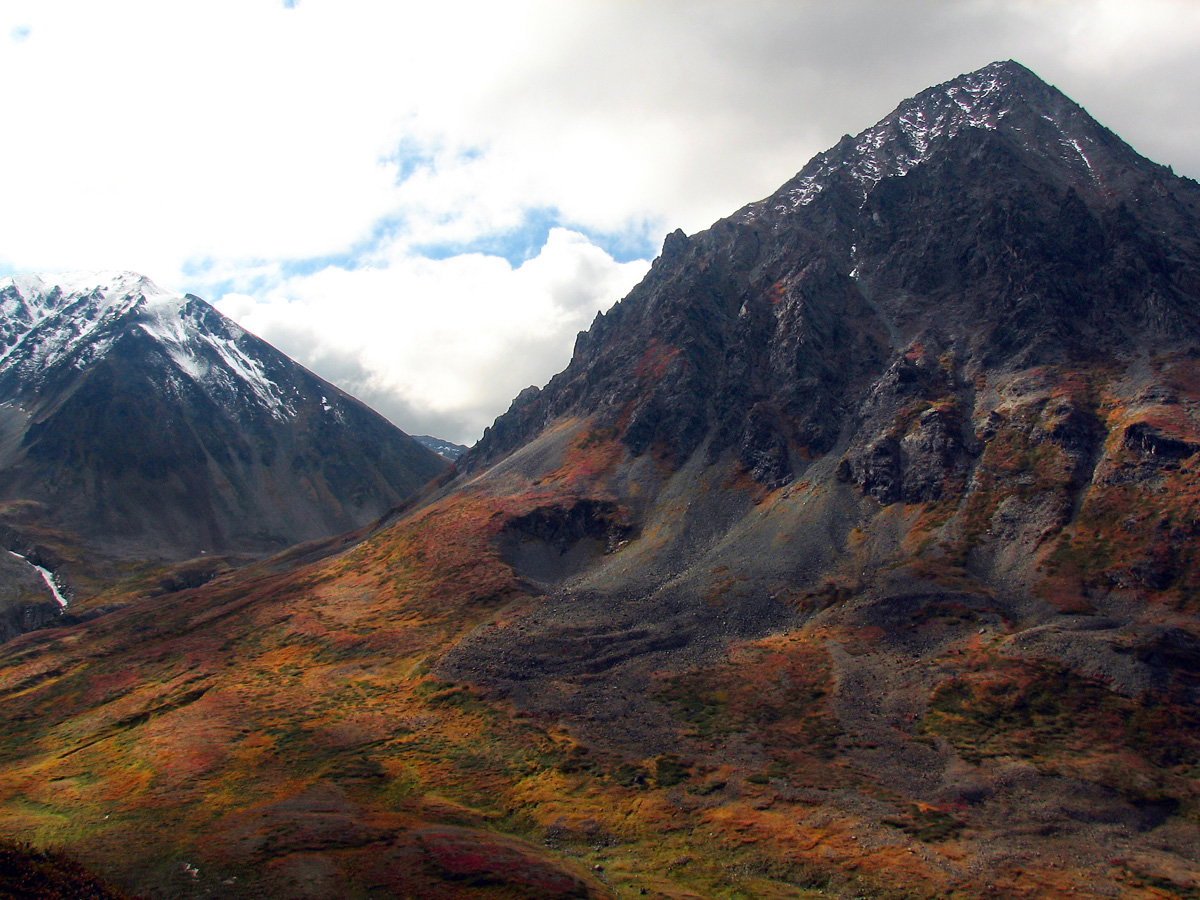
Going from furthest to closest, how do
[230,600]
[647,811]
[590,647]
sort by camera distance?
[230,600] < [590,647] < [647,811]

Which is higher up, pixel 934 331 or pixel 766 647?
pixel 934 331

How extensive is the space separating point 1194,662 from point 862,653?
37.3 metres

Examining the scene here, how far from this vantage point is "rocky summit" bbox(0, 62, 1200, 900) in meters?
55.3

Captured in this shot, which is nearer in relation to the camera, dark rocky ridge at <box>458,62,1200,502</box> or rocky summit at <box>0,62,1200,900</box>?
rocky summit at <box>0,62,1200,900</box>

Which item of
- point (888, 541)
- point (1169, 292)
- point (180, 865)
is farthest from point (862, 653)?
point (1169, 292)

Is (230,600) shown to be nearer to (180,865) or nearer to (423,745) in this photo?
(423,745)

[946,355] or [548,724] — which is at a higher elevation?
[946,355]

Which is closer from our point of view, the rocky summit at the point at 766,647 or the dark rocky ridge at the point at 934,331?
the rocky summit at the point at 766,647

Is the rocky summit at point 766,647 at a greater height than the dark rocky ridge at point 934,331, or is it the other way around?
the dark rocky ridge at point 934,331

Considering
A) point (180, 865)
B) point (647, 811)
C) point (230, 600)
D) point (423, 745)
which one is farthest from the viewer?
point (230, 600)

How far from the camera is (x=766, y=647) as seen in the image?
99750 mm

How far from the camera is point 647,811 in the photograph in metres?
63.2

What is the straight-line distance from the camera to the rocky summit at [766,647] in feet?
182

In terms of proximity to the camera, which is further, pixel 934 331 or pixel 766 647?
pixel 934 331
